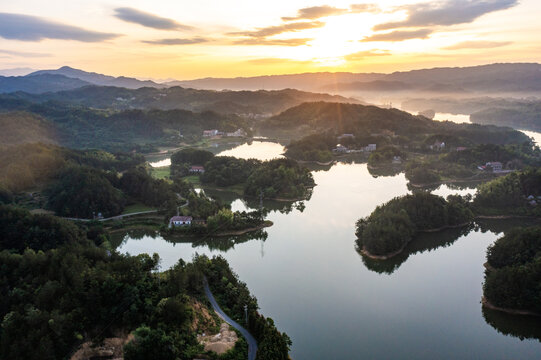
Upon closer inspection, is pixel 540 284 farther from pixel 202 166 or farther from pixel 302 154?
pixel 302 154

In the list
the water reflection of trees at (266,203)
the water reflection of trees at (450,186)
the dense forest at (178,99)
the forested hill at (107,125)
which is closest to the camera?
the water reflection of trees at (266,203)

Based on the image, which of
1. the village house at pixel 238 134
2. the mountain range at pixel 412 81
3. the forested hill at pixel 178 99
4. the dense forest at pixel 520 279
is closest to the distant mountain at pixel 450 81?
the mountain range at pixel 412 81

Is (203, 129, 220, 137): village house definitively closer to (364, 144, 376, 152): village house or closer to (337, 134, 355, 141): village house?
(337, 134, 355, 141): village house

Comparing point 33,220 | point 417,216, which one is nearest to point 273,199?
point 417,216

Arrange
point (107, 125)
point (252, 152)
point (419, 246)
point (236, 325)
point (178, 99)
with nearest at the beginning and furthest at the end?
point (236, 325) → point (419, 246) → point (252, 152) → point (107, 125) → point (178, 99)

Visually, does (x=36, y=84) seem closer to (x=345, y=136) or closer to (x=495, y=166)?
(x=345, y=136)

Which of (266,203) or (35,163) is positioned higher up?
(35,163)

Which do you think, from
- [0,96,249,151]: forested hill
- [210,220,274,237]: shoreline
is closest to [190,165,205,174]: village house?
[210,220,274,237]: shoreline

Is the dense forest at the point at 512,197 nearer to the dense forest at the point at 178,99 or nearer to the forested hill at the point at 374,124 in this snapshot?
the forested hill at the point at 374,124

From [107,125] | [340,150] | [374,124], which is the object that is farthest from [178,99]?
[340,150]
